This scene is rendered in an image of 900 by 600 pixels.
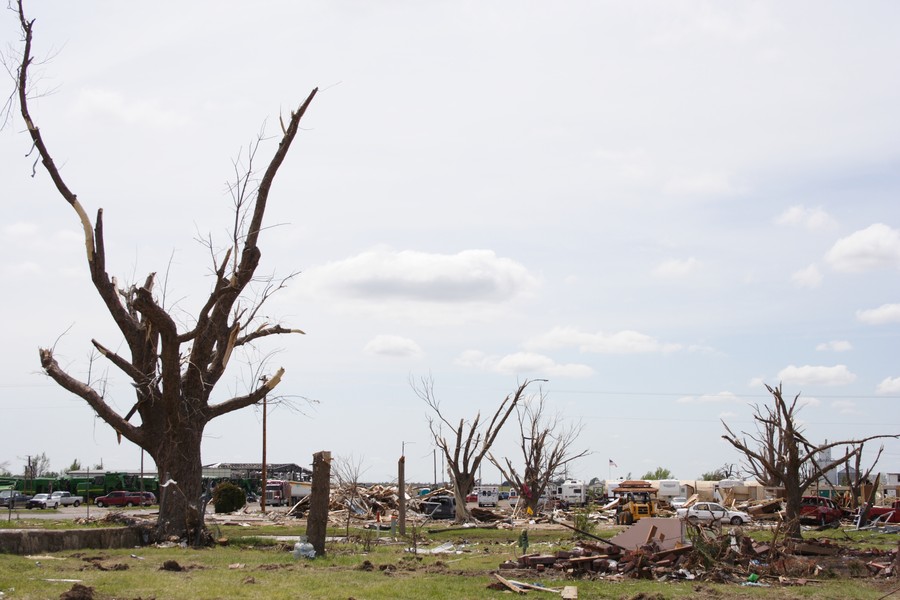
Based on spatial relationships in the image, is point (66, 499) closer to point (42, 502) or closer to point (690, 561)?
point (42, 502)

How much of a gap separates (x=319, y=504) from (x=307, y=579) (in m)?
5.61

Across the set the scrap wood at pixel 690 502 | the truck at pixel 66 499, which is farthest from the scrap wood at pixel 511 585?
the truck at pixel 66 499

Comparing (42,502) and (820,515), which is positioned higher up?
(42,502)

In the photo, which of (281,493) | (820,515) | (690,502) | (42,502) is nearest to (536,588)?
(820,515)

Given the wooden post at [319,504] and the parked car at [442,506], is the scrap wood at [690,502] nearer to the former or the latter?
the parked car at [442,506]

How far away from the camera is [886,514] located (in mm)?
40375

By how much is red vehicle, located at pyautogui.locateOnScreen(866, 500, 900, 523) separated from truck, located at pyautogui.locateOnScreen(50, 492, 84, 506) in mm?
47513

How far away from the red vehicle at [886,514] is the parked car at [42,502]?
45.9 meters

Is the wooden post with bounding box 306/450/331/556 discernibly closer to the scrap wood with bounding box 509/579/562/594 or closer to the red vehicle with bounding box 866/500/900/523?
the scrap wood with bounding box 509/579/562/594

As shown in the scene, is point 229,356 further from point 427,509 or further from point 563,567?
point 427,509

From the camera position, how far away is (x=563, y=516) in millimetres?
45969

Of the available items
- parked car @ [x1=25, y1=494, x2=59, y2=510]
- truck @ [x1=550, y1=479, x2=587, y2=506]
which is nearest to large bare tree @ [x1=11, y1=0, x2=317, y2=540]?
parked car @ [x1=25, y1=494, x2=59, y2=510]

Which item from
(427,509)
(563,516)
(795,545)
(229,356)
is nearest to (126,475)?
(427,509)

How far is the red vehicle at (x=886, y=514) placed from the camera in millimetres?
38281
